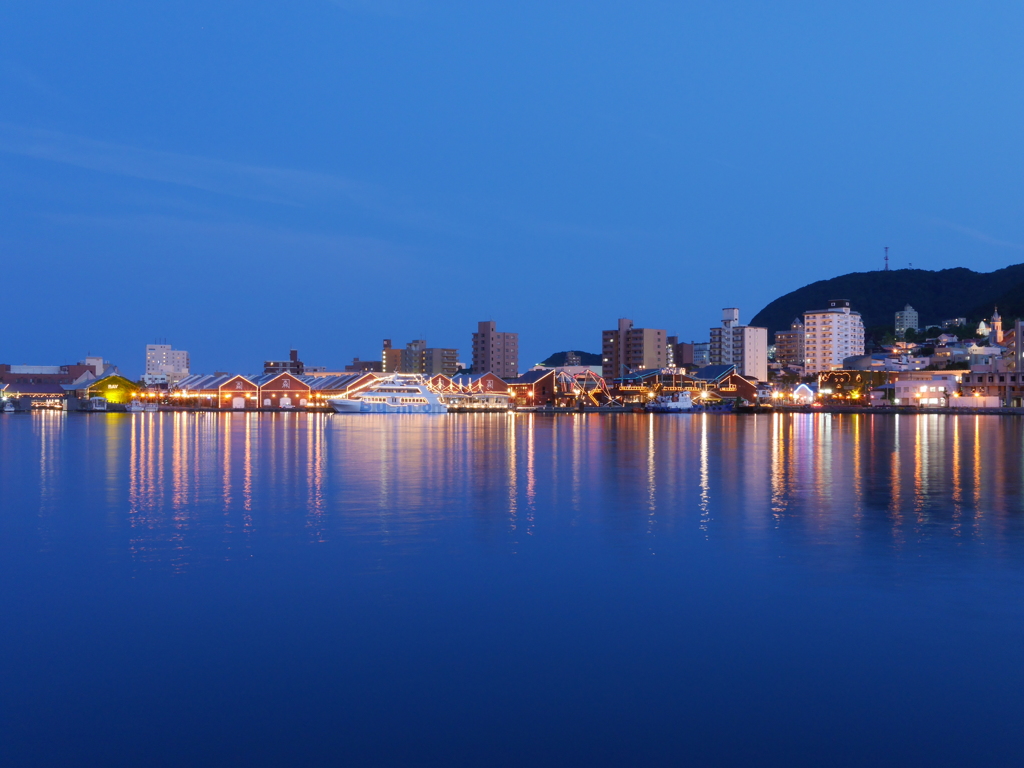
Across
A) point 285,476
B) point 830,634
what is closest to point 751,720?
point 830,634

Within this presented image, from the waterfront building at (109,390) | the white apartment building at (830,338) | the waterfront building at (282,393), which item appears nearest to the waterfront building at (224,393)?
the waterfront building at (282,393)

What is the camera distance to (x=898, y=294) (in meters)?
121

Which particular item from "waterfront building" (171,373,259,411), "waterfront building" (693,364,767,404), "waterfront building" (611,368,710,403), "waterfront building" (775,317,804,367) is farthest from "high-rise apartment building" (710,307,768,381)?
"waterfront building" (171,373,259,411)

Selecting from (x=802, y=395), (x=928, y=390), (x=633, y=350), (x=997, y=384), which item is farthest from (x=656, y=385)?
(x=997, y=384)

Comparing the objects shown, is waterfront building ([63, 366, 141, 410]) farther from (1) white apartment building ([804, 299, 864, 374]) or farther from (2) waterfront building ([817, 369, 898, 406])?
(1) white apartment building ([804, 299, 864, 374])

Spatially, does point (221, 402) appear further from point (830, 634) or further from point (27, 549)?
point (830, 634)

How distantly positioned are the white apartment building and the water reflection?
2832 inches

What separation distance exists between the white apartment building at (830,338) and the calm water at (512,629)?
84.5 meters

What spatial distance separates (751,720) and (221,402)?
67.1 m

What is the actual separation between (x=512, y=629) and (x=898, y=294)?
A: 129 m

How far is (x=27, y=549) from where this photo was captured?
8.07 m

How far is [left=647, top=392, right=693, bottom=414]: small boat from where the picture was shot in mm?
60656

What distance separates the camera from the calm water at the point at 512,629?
12.4 feet

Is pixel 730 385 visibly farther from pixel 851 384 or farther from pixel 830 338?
pixel 830 338
